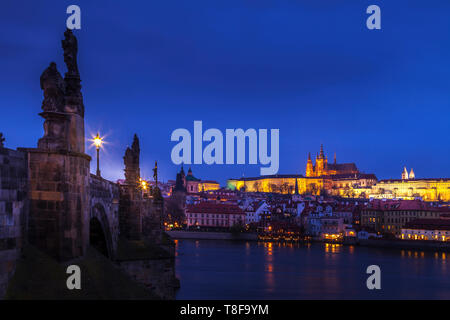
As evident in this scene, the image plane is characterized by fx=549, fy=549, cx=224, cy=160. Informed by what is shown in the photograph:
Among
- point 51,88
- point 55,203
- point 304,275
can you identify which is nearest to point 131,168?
point 51,88

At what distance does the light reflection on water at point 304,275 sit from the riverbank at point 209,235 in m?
32.4

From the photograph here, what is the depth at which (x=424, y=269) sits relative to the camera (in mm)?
60250

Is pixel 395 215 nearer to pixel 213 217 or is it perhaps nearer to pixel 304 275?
pixel 213 217

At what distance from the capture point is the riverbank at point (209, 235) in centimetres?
10931

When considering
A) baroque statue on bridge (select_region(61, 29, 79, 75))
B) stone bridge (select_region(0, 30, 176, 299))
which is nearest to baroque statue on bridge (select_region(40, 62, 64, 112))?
stone bridge (select_region(0, 30, 176, 299))

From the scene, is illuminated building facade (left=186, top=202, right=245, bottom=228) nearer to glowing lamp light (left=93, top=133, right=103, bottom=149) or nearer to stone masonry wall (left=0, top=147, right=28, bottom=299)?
glowing lamp light (left=93, top=133, right=103, bottom=149)

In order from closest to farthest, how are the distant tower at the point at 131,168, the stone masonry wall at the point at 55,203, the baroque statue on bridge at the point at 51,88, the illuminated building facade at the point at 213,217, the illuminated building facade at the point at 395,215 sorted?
the stone masonry wall at the point at 55,203 < the baroque statue on bridge at the point at 51,88 < the distant tower at the point at 131,168 < the illuminated building facade at the point at 395,215 < the illuminated building facade at the point at 213,217

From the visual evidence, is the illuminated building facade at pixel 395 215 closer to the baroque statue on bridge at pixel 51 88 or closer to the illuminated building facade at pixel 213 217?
the illuminated building facade at pixel 213 217

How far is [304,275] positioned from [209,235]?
2368 inches

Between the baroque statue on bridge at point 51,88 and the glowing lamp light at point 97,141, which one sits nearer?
the baroque statue on bridge at point 51,88

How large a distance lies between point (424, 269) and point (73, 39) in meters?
55.4

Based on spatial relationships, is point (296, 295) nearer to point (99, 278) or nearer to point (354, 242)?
point (99, 278)

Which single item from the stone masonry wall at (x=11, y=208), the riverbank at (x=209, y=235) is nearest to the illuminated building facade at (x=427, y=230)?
the riverbank at (x=209, y=235)
